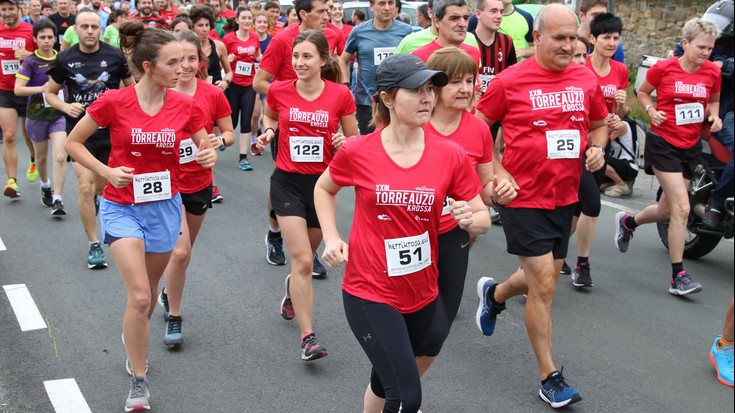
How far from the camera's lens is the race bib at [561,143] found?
17.0 feet

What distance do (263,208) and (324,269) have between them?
2.45 meters

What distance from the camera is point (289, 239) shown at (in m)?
5.77

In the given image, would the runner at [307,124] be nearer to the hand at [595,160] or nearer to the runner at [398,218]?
the hand at [595,160]

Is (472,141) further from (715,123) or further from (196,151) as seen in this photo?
(715,123)

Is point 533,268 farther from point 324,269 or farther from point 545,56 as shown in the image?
point 324,269

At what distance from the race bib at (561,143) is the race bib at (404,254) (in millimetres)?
1491

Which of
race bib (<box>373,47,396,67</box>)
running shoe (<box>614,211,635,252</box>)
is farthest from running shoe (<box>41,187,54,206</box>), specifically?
running shoe (<box>614,211,635,252</box>)

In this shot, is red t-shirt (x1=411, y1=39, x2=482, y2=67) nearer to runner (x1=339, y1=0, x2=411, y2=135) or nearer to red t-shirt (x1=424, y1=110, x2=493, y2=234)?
runner (x1=339, y1=0, x2=411, y2=135)

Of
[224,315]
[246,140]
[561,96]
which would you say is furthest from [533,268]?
[246,140]

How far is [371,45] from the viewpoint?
28.6 ft

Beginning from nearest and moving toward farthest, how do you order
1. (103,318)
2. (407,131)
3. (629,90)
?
Answer: (407,131)
(103,318)
(629,90)

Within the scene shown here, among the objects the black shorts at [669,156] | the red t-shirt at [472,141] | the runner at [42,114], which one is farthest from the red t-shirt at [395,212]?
the runner at [42,114]

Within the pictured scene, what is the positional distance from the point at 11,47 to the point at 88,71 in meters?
3.09

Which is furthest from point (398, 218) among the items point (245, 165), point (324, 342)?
point (245, 165)
